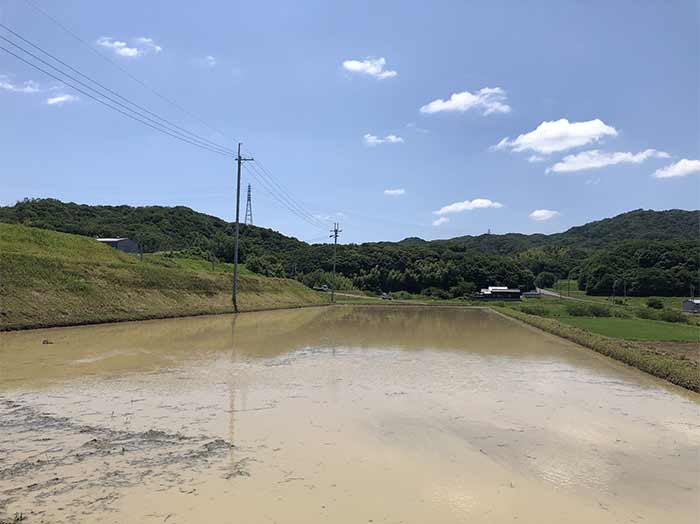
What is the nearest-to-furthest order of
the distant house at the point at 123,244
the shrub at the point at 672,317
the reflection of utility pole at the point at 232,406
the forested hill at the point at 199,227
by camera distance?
1. the reflection of utility pole at the point at 232,406
2. the shrub at the point at 672,317
3. the distant house at the point at 123,244
4. the forested hill at the point at 199,227

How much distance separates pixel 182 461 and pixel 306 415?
2.61m

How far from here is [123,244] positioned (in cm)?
5172

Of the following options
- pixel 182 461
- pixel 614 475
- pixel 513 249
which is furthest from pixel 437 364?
pixel 513 249

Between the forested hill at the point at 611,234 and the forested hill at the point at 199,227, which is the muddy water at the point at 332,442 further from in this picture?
the forested hill at the point at 611,234

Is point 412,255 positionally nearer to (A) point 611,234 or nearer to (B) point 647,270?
(B) point 647,270

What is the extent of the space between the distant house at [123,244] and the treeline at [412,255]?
614 centimetres

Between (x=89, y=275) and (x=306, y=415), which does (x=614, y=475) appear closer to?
(x=306, y=415)

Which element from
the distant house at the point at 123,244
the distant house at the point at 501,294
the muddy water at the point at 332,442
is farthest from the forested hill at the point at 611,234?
the muddy water at the point at 332,442

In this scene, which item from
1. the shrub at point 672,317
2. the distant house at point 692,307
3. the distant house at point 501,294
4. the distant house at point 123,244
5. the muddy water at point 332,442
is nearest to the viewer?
the muddy water at point 332,442

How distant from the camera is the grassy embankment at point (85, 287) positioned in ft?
61.0

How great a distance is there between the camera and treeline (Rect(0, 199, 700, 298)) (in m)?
67.6

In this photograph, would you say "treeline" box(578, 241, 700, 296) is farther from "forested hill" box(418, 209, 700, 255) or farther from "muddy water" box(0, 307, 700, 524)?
"muddy water" box(0, 307, 700, 524)

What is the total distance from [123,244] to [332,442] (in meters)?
51.0

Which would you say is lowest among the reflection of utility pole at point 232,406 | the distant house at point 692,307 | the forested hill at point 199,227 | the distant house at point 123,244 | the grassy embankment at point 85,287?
the distant house at point 692,307
